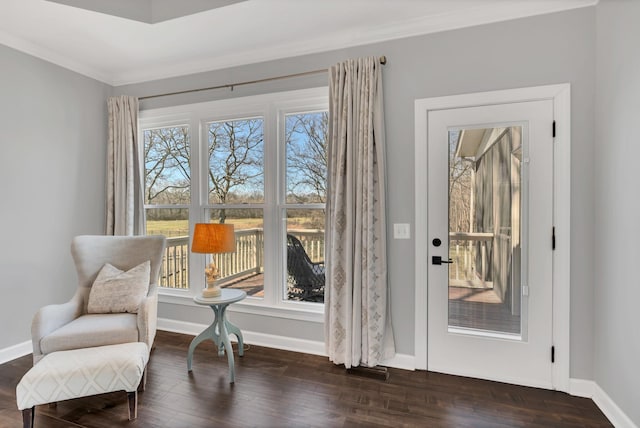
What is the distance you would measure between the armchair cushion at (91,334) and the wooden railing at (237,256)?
0.92m

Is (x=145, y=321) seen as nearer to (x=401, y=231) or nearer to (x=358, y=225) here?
(x=358, y=225)

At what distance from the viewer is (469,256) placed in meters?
2.49

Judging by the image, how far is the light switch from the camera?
2.60m

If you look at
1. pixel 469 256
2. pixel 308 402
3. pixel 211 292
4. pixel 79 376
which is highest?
pixel 469 256

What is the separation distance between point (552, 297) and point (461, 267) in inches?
23.9

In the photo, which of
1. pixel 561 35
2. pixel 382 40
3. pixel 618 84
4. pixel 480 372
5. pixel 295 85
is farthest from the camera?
pixel 295 85

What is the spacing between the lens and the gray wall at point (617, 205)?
178 cm

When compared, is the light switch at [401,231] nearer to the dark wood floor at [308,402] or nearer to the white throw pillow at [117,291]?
the dark wood floor at [308,402]

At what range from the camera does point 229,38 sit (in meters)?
2.78

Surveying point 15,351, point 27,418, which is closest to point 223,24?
point 27,418

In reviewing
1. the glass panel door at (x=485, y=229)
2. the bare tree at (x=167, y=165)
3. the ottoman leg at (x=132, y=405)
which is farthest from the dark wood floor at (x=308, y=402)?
the bare tree at (x=167, y=165)

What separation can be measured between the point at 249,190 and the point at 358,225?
1.21 m

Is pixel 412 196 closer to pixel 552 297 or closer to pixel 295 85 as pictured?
pixel 552 297

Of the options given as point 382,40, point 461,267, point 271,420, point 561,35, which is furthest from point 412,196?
point 271,420
